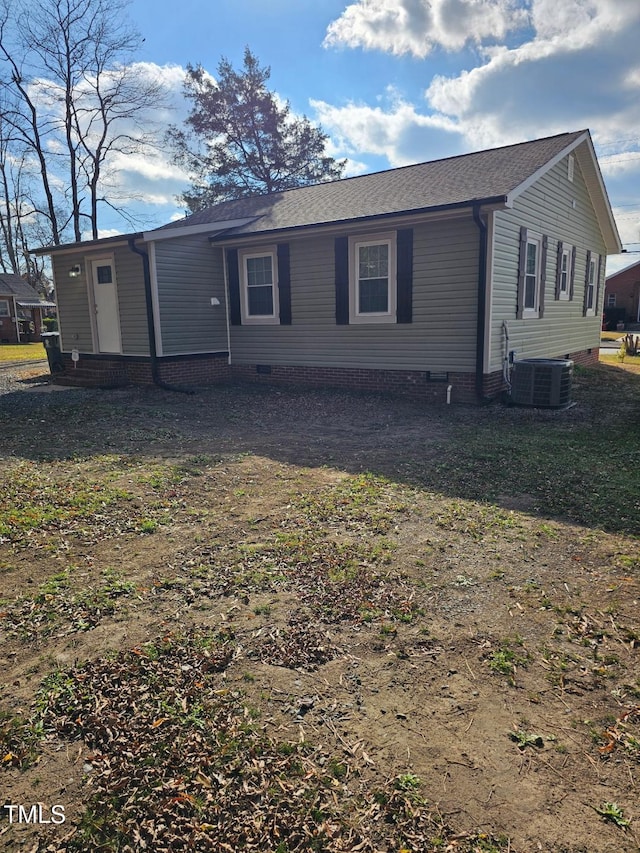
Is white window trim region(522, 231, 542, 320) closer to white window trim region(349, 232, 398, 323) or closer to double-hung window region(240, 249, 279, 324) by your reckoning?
white window trim region(349, 232, 398, 323)

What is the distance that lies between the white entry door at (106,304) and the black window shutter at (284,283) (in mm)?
3552

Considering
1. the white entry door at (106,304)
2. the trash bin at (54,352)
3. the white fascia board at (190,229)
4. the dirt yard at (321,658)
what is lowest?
the dirt yard at (321,658)

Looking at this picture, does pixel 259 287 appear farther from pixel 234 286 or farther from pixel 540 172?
pixel 540 172

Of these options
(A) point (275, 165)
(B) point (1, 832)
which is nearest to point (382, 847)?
(B) point (1, 832)

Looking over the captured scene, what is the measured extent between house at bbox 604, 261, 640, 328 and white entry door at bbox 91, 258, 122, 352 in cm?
3566

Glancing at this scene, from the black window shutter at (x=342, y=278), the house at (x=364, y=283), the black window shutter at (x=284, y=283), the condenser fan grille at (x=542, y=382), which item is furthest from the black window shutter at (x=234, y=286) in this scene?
the condenser fan grille at (x=542, y=382)

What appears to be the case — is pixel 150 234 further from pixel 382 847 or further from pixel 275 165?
pixel 275 165

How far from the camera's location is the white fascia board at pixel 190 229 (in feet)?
36.1

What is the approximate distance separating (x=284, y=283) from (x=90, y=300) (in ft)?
15.1

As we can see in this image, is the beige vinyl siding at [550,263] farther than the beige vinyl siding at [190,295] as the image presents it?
No

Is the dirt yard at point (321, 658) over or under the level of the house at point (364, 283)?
under

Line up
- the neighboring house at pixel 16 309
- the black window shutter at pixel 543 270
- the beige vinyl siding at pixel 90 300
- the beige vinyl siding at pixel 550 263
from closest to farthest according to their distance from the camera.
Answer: the beige vinyl siding at pixel 550 263 → the black window shutter at pixel 543 270 → the beige vinyl siding at pixel 90 300 → the neighboring house at pixel 16 309

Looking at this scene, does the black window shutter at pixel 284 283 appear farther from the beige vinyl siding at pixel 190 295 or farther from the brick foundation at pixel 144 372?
the brick foundation at pixel 144 372

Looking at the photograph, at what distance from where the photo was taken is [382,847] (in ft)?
5.81
